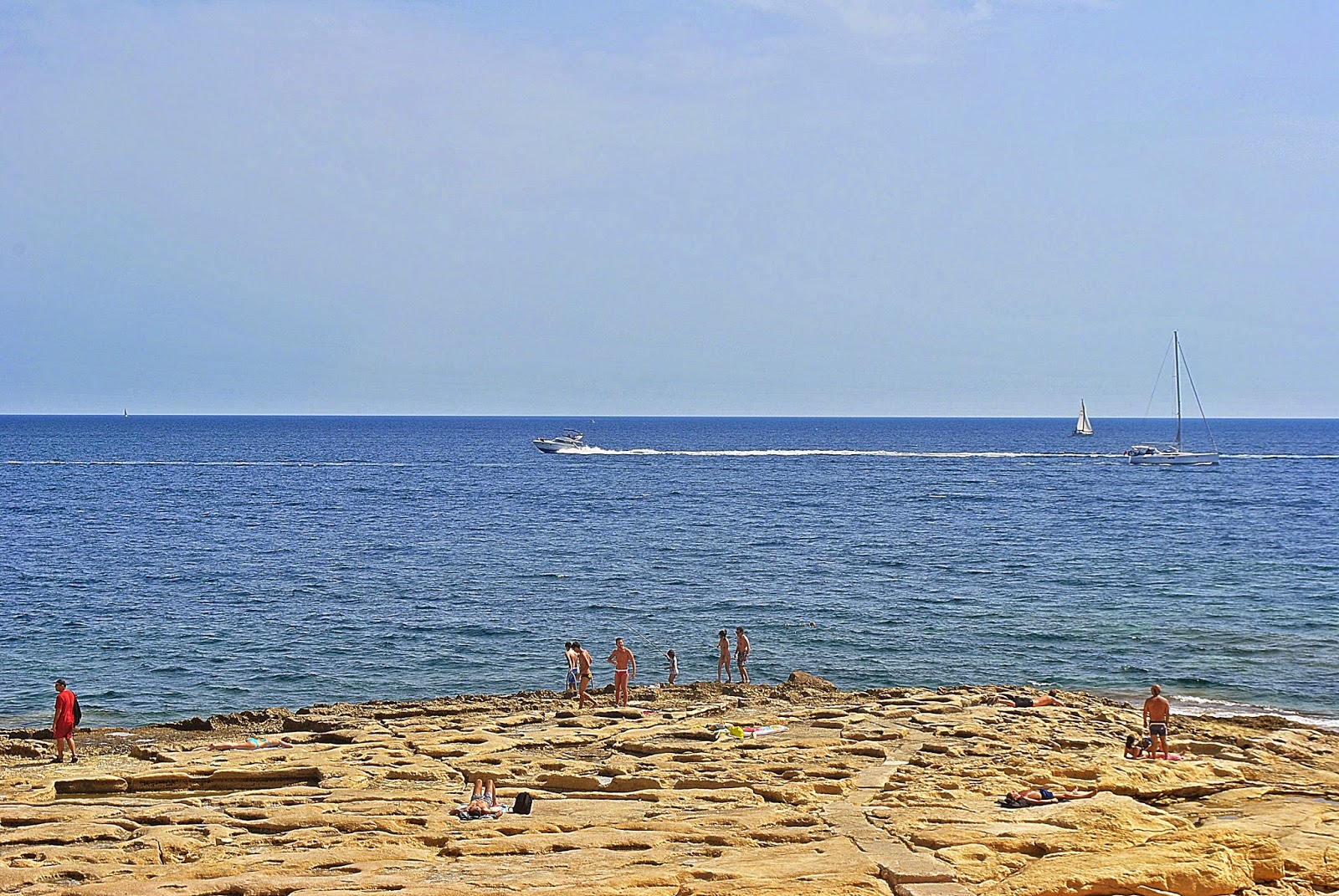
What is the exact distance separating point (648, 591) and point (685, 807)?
106 ft

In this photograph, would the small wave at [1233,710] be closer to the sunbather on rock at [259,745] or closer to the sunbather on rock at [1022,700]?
the sunbather on rock at [1022,700]

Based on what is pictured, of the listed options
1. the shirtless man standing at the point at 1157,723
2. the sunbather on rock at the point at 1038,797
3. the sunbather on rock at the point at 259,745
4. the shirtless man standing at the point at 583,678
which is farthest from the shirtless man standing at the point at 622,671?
the shirtless man standing at the point at 1157,723

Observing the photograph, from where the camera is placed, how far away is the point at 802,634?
41062mm

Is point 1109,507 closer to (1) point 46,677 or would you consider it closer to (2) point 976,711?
(2) point 976,711

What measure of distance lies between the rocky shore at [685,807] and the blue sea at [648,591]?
25.9 feet

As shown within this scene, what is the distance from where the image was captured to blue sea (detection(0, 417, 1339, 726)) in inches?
1391

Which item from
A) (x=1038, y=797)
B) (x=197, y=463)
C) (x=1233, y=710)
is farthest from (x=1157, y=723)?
(x=197, y=463)

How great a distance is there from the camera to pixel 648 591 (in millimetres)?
50219

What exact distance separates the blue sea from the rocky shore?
25.9ft

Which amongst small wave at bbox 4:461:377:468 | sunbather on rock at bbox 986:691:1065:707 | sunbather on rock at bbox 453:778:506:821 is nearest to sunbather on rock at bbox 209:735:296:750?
sunbather on rock at bbox 453:778:506:821

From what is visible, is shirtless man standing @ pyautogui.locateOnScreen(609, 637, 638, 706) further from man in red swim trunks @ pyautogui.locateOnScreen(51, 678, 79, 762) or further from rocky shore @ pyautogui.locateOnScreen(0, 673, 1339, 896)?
man in red swim trunks @ pyautogui.locateOnScreen(51, 678, 79, 762)

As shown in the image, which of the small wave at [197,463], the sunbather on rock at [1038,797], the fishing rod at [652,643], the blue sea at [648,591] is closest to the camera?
the sunbather on rock at [1038,797]

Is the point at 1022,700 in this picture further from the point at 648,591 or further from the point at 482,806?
the point at 648,591

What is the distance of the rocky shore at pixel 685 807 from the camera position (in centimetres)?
1418
